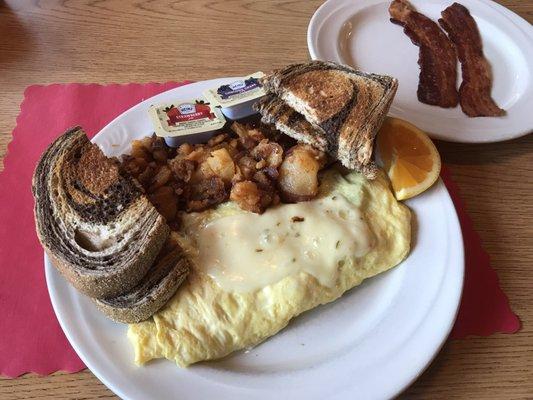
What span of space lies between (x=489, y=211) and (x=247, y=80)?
107 cm

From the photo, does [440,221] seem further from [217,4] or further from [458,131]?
[217,4]

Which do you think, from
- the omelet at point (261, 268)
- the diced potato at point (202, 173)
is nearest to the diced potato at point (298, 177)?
the omelet at point (261, 268)

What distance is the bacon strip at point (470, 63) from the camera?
7.36 feet

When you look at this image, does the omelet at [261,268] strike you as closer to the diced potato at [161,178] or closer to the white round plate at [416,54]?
the diced potato at [161,178]

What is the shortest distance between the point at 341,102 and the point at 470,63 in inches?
39.8

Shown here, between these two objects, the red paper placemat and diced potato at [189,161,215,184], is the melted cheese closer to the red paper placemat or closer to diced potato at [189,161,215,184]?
diced potato at [189,161,215,184]

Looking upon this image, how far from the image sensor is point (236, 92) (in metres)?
1.96

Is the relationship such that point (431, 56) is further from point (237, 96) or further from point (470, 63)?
point (237, 96)

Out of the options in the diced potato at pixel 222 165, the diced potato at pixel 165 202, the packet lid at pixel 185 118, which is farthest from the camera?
the packet lid at pixel 185 118

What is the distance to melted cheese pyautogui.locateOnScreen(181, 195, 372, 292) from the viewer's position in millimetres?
1533

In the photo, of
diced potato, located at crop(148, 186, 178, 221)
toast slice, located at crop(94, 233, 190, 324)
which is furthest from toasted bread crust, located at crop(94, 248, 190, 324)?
diced potato, located at crop(148, 186, 178, 221)

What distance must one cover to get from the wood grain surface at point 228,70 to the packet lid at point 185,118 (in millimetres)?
510

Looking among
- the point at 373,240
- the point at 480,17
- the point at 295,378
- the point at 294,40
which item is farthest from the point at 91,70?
the point at 480,17

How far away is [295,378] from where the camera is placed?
1.41 metres
